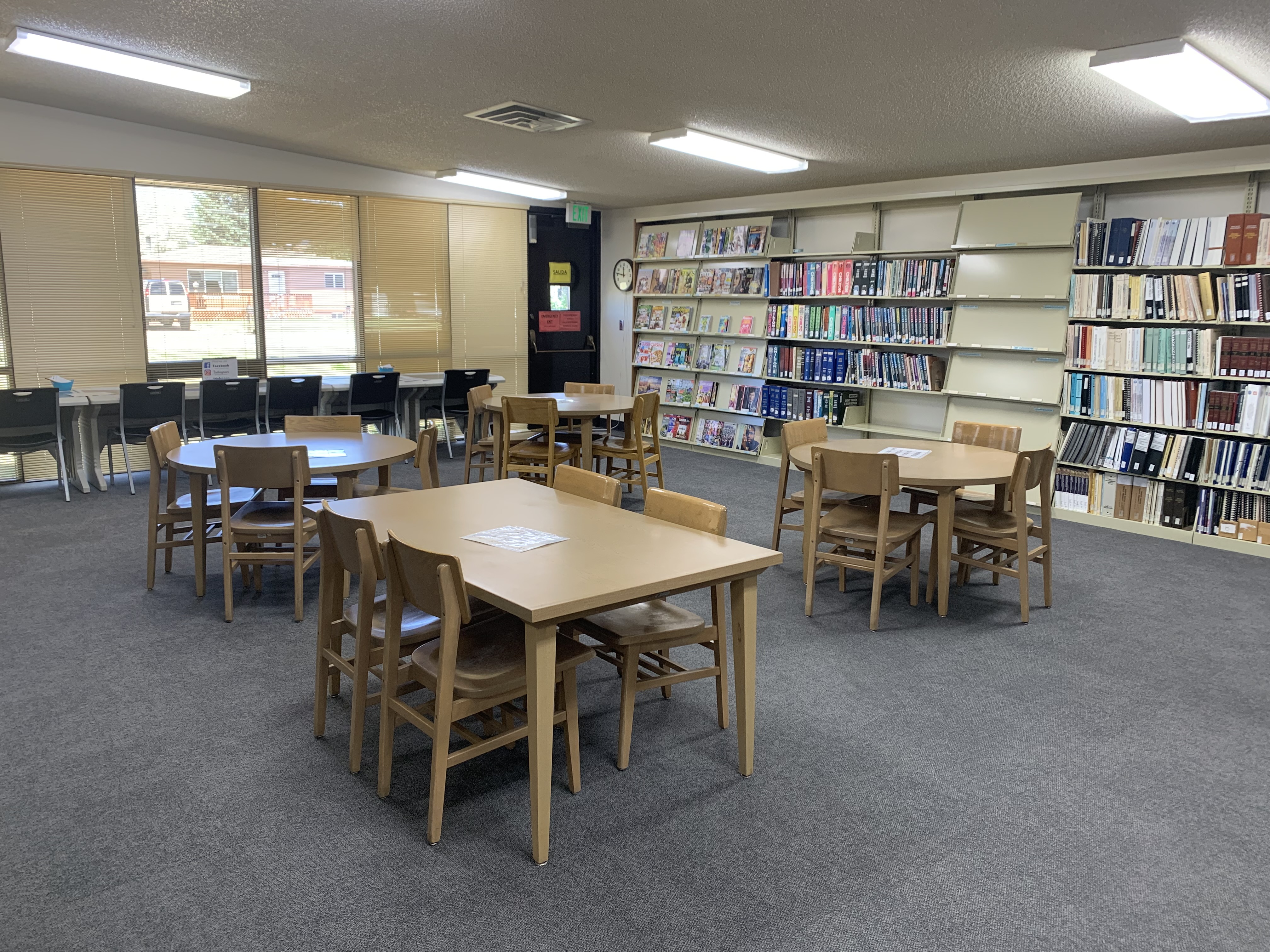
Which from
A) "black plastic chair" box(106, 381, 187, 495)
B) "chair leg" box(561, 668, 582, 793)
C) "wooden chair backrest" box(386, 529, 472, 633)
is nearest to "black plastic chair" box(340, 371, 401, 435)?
"black plastic chair" box(106, 381, 187, 495)

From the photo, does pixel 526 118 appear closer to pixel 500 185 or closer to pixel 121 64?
pixel 121 64

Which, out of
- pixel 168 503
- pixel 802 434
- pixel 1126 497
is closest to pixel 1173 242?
pixel 1126 497

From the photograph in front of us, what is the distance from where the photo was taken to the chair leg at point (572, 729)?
2.50 meters

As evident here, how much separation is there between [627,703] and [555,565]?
55cm

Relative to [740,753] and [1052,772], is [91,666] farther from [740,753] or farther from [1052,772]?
[1052,772]

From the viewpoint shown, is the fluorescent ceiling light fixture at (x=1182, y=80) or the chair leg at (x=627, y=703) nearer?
the chair leg at (x=627, y=703)

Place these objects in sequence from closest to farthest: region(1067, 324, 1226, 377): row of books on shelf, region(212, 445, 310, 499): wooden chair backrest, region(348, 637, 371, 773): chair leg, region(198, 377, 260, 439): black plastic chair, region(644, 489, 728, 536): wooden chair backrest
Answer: region(348, 637, 371, 773): chair leg < region(644, 489, 728, 536): wooden chair backrest < region(212, 445, 310, 499): wooden chair backrest < region(1067, 324, 1226, 377): row of books on shelf < region(198, 377, 260, 439): black plastic chair

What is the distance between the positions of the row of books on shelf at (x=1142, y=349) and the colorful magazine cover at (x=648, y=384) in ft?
14.4

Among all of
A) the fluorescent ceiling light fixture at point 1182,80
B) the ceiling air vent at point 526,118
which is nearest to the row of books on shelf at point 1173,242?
the fluorescent ceiling light fixture at point 1182,80

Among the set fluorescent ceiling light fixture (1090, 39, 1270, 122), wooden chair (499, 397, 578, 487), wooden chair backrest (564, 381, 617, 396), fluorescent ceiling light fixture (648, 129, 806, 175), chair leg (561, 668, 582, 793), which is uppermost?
fluorescent ceiling light fixture (648, 129, 806, 175)

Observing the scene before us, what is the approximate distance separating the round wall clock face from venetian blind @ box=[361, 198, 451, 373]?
205 cm

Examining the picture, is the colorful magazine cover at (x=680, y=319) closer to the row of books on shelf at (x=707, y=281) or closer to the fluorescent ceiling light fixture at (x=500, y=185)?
the row of books on shelf at (x=707, y=281)

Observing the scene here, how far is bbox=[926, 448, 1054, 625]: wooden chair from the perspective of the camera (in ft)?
13.3

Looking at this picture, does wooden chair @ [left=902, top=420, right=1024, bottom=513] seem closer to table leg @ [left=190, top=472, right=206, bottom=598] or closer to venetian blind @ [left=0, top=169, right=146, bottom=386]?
table leg @ [left=190, top=472, right=206, bottom=598]
